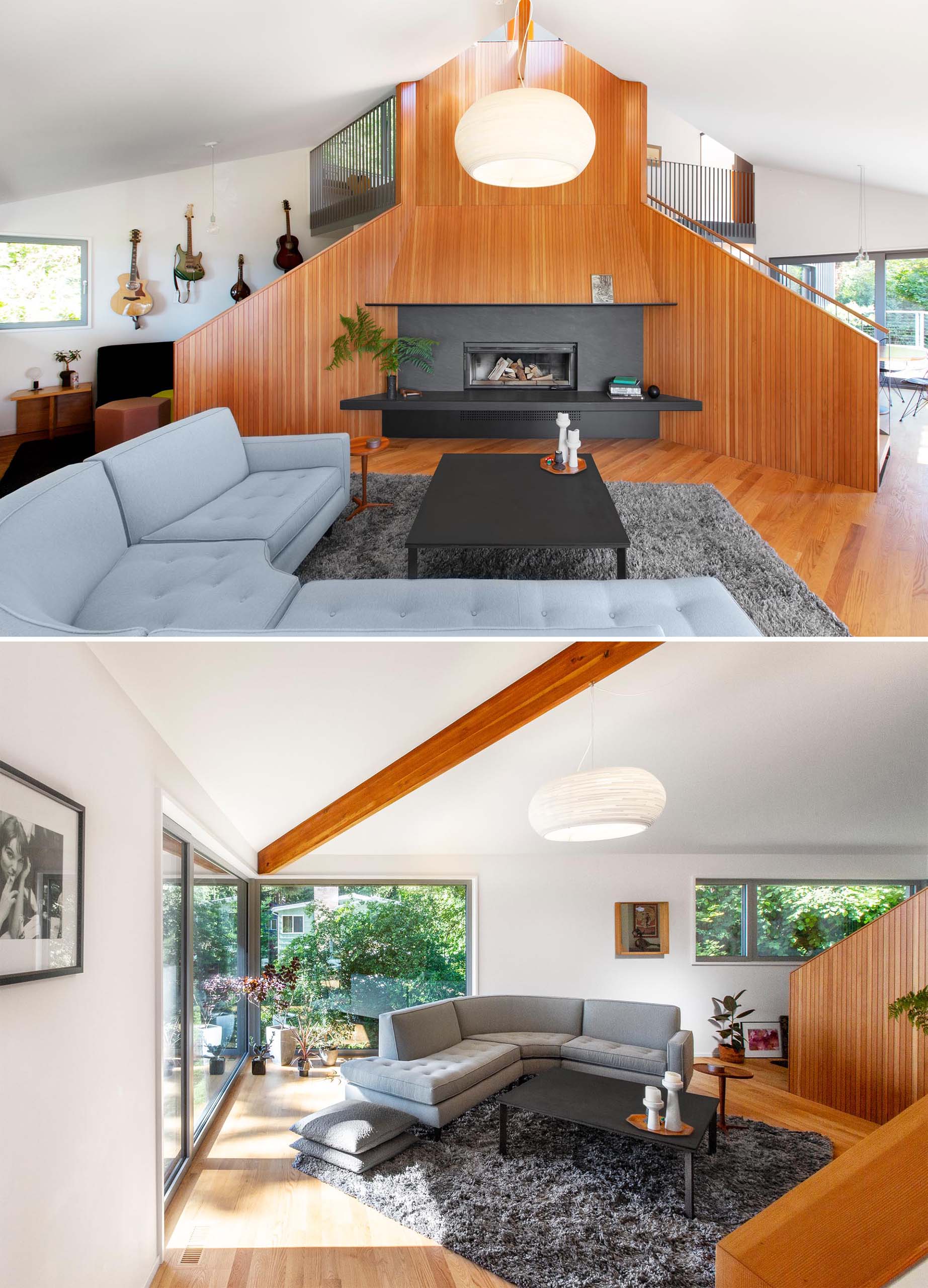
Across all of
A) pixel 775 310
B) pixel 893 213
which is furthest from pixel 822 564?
pixel 893 213

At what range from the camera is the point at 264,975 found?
6.49 meters

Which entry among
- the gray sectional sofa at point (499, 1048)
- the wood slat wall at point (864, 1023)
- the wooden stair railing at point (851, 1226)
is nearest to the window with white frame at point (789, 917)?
the wood slat wall at point (864, 1023)

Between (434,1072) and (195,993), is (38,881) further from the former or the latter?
(434,1072)

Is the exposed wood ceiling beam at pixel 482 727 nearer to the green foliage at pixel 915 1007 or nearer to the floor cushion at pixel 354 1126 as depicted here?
the floor cushion at pixel 354 1126

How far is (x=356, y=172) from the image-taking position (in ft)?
24.4

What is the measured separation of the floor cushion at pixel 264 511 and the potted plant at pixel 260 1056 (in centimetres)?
405

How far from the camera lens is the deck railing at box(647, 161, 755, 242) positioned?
9297 millimetres

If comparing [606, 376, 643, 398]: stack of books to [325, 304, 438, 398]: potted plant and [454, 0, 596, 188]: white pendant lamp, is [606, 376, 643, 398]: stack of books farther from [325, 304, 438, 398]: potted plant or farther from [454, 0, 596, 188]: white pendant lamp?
[454, 0, 596, 188]: white pendant lamp

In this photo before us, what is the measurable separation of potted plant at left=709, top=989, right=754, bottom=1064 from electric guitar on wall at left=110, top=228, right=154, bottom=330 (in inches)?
270

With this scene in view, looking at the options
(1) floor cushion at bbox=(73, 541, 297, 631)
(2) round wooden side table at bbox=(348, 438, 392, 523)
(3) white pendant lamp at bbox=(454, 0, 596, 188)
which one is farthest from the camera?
(2) round wooden side table at bbox=(348, 438, 392, 523)

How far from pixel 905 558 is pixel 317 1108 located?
14.8 feet

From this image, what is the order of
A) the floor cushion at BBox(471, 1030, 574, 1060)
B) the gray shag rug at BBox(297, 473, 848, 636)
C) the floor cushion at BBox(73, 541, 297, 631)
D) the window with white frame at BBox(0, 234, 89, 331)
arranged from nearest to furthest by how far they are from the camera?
the floor cushion at BBox(73, 541, 297, 631) < the gray shag rug at BBox(297, 473, 848, 636) < the floor cushion at BBox(471, 1030, 574, 1060) < the window with white frame at BBox(0, 234, 89, 331)

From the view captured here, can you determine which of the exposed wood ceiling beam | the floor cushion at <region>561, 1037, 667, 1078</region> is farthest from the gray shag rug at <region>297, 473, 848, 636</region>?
the floor cushion at <region>561, 1037, 667, 1078</region>

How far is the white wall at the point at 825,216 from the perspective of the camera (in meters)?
7.39
